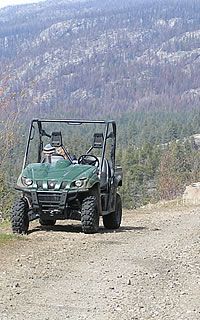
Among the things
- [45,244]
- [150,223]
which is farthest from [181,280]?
[150,223]

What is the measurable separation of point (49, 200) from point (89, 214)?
0.73 m

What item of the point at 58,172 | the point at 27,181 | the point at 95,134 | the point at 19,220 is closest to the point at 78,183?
the point at 58,172

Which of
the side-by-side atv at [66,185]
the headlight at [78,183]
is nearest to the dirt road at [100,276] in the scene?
the side-by-side atv at [66,185]

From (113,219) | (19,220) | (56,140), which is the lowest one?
(113,219)

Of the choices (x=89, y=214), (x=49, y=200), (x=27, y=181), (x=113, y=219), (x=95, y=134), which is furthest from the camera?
(x=113, y=219)

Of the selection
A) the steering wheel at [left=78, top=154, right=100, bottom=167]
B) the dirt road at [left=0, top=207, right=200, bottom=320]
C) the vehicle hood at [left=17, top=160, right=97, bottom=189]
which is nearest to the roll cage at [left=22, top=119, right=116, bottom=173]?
the steering wheel at [left=78, top=154, right=100, bottom=167]

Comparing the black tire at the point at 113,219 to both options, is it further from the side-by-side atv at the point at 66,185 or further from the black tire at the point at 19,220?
the black tire at the point at 19,220

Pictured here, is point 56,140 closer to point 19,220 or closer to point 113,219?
point 113,219

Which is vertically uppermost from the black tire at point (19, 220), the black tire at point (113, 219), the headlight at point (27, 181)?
the headlight at point (27, 181)

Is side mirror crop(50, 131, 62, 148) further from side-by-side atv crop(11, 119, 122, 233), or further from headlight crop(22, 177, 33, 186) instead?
headlight crop(22, 177, 33, 186)

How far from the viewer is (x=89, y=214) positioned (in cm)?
1265

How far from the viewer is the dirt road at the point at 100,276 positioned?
6.84 metres

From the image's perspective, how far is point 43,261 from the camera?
938 cm

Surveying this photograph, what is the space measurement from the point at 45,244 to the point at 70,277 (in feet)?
9.03
